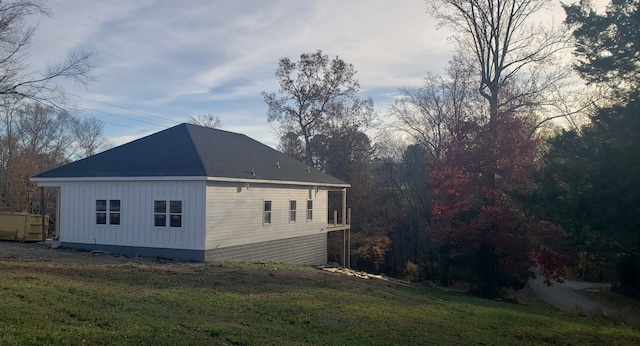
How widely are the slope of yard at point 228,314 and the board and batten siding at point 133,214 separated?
338 centimetres

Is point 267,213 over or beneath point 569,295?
over

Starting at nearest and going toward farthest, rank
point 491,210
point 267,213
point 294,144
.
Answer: point 491,210 < point 267,213 < point 294,144

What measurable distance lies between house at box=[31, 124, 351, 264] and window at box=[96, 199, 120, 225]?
0.04m

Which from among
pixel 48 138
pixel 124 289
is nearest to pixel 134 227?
pixel 124 289

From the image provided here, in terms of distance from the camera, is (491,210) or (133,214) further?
(491,210)

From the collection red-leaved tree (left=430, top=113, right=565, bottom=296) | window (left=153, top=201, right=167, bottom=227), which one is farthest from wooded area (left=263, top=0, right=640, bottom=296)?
window (left=153, top=201, right=167, bottom=227)

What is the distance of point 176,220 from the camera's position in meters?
20.3

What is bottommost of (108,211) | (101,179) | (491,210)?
(108,211)

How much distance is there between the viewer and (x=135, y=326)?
321 inches

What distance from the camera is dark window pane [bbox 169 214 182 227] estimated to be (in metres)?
20.3

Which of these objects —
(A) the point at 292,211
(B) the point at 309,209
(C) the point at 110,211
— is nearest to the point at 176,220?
(C) the point at 110,211

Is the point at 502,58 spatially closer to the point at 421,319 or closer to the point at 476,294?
the point at 476,294

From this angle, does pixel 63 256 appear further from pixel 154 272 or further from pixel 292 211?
pixel 292 211

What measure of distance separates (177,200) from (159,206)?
813mm
